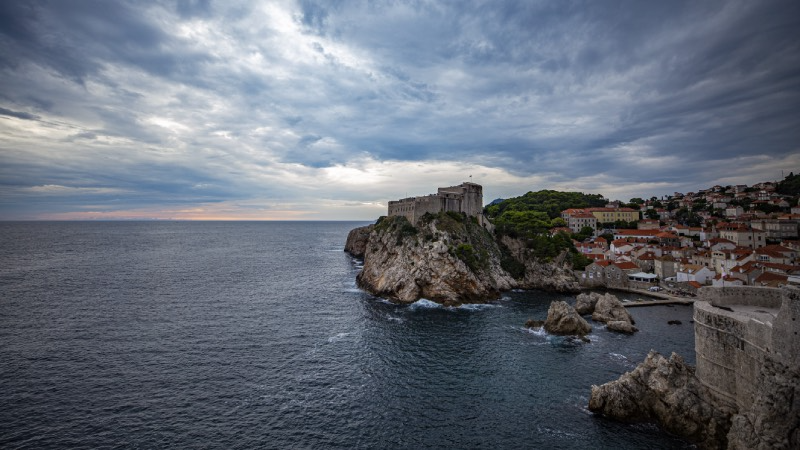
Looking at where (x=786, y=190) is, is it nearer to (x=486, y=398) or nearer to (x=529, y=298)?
(x=529, y=298)

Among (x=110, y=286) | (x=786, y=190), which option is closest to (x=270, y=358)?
(x=110, y=286)

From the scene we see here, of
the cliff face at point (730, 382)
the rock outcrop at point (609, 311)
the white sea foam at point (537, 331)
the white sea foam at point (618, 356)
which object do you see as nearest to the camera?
the cliff face at point (730, 382)

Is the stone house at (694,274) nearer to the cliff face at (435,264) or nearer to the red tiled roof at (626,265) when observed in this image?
the red tiled roof at (626,265)

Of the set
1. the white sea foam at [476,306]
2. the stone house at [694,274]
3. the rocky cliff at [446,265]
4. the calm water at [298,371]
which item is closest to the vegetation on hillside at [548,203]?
the rocky cliff at [446,265]

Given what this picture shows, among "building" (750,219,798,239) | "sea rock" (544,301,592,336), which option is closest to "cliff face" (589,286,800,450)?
"sea rock" (544,301,592,336)

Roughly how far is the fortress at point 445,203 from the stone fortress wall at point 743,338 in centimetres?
5259

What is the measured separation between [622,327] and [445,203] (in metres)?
45.6

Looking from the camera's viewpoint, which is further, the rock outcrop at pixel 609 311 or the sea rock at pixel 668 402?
the rock outcrop at pixel 609 311

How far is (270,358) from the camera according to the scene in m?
35.1

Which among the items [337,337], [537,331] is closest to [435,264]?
[537,331]

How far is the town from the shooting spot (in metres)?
59.4

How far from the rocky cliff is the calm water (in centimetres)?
426

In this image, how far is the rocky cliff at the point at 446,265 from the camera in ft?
191

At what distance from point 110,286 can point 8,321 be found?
20671 millimetres
